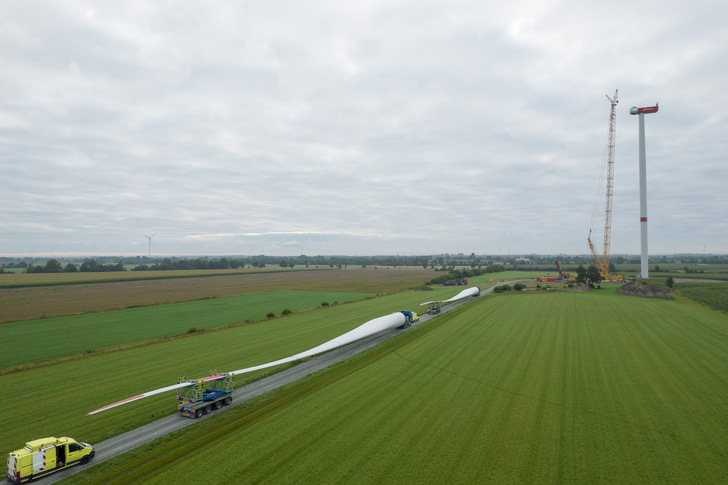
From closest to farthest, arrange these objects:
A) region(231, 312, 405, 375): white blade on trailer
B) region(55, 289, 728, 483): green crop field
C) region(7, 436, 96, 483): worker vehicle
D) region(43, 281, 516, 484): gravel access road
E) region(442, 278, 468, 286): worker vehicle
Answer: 1. region(7, 436, 96, 483): worker vehicle
2. region(55, 289, 728, 483): green crop field
3. region(43, 281, 516, 484): gravel access road
4. region(231, 312, 405, 375): white blade on trailer
5. region(442, 278, 468, 286): worker vehicle

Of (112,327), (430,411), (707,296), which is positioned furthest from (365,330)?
(707,296)

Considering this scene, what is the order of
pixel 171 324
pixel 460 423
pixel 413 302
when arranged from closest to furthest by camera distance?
pixel 460 423 → pixel 171 324 → pixel 413 302

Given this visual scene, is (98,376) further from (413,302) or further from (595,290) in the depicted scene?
(595,290)

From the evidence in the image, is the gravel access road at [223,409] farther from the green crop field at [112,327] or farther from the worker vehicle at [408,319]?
the green crop field at [112,327]

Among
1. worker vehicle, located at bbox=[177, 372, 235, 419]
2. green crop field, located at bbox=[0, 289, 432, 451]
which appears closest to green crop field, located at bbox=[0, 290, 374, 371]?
green crop field, located at bbox=[0, 289, 432, 451]

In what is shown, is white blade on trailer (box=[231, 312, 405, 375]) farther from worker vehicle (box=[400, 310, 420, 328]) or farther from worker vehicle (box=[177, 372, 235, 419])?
worker vehicle (box=[177, 372, 235, 419])

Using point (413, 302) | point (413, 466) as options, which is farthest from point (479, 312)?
point (413, 466)
